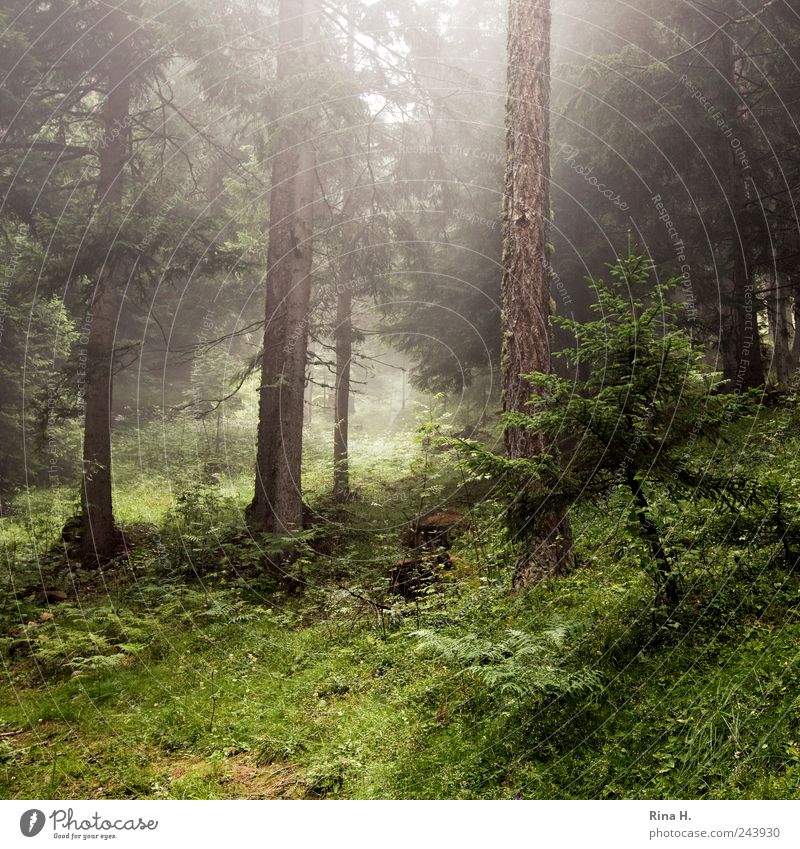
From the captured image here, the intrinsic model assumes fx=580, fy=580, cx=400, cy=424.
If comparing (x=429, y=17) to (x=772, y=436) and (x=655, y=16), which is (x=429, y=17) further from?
(x=772, y=436)

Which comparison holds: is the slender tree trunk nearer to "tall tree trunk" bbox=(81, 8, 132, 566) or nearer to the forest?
the forest

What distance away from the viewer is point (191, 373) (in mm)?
26531

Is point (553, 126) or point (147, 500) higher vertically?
point (553, 126)

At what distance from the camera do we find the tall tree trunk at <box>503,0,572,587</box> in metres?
6.44

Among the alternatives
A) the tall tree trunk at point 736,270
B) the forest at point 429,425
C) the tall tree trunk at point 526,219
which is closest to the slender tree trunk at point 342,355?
the forest at point 429,425

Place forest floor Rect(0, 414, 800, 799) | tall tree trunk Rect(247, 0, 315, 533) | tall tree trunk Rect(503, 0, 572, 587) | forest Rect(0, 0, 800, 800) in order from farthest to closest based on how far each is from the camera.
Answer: tall tree trunk Rect(247, 0, 315, 533), tall tree trunk Rect(503, 0, 572, 587), forest Rect(0, 0, 800, 800), forest floor Rect(0, 414, 800, 799)

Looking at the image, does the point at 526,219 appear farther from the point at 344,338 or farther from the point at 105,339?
the point at 344,338

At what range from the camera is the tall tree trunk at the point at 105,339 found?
10.9 m

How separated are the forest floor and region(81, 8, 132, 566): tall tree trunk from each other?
2346 mm

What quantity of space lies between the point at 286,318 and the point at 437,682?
21.4 feet

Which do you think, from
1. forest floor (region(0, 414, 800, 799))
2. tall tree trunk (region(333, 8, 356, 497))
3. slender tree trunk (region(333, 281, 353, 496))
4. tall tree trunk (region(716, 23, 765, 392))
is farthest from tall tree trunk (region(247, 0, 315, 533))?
tall tree trunk (region(716, 23, 765, 392))

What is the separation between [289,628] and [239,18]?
9871 millimetres

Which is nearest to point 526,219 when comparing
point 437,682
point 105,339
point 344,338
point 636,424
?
point 636,424

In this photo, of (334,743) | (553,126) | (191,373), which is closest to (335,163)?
(553,126)
